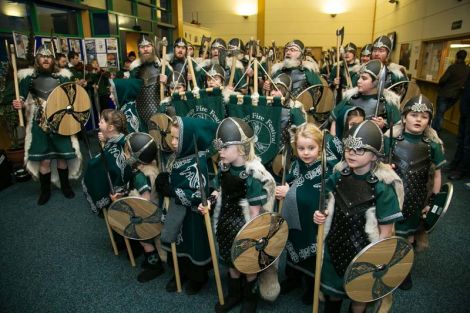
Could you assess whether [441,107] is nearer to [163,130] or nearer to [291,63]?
[291,63]

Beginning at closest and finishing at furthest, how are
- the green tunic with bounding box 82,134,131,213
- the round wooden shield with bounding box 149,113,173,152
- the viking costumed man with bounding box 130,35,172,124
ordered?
the green tunic with bounding box 82,134,131,213, the round wooden shield with bounding box 149,113,173,152, the viking costumed man with bounding box 130,35,172,124

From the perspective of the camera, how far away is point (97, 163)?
8.33ft

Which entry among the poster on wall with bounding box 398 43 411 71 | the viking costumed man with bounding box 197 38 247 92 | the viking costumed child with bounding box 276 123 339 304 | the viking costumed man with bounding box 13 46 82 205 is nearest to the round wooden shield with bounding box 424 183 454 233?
the viking costumed child with bounding box 276 123 339 304

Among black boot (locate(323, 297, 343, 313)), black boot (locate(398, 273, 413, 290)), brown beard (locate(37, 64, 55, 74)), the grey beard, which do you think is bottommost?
black boot (locate(398, 273, 413, 290))

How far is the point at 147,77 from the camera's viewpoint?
3.82 m

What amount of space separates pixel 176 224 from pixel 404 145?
168 cm

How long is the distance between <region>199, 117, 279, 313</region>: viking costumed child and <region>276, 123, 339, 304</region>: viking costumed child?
14 cm

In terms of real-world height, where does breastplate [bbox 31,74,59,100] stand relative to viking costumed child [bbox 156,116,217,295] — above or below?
above

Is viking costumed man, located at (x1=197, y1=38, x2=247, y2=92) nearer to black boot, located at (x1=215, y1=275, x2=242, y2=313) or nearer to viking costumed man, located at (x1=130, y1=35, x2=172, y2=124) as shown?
viking costumed man, located at (x1=130, y1=35, x2=172, y2=124)

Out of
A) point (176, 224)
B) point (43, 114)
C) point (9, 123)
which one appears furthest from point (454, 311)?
point (9, 123)

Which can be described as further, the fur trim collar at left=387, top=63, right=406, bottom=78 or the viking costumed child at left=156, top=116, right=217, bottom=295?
the fur trim collar at left=387, top=63, right=406, bottom=78

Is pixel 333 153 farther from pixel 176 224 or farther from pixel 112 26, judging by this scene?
pixel 112 26

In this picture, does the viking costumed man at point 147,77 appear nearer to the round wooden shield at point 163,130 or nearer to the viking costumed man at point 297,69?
the round wooden shield at point 163,130

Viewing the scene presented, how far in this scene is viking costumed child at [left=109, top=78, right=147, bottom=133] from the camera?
3.56 meters
